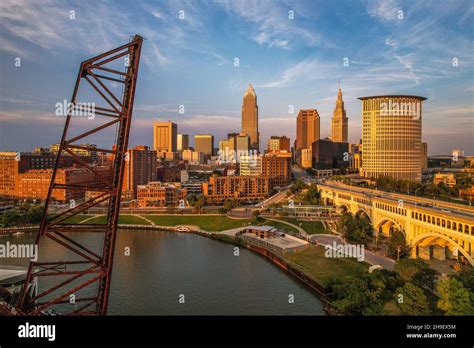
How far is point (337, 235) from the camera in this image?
57.1ft

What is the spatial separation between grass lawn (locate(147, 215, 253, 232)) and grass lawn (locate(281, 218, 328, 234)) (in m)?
2.83

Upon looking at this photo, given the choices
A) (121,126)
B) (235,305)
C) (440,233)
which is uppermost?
(121,126)

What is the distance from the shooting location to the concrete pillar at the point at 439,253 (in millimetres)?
12078

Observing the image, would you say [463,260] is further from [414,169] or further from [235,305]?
[414,169]

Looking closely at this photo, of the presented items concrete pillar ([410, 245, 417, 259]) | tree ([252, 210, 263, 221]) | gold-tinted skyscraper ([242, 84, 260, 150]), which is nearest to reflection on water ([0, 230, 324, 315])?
concrete pillar ([410, 245, 417, 259])

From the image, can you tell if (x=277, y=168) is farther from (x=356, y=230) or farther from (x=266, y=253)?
(x=266, y=253)

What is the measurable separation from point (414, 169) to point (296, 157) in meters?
57.9

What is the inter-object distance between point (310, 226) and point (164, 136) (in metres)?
67.2

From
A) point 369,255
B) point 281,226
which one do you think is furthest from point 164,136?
point 369,255

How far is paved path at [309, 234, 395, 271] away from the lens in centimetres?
1174

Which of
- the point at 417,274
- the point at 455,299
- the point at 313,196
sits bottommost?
the point at 417,274

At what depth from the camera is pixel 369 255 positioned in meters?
13.0

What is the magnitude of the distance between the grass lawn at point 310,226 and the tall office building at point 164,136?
63.0 metres
